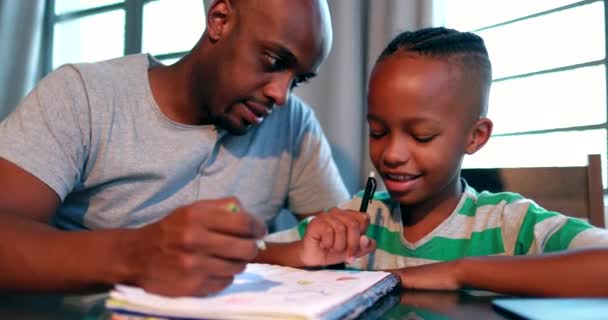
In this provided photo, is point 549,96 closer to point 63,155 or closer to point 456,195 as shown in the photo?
point 456,195

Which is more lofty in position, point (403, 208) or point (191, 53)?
point (191, 53)

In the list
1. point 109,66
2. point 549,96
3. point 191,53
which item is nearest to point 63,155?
point 109,66

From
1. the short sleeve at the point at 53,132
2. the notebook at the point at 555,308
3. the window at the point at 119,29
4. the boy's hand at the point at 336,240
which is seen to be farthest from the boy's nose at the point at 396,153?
the window at the point at 119,29

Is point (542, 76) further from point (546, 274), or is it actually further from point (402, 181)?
point (546, 274)

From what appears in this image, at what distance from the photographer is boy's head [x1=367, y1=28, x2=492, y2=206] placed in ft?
3.20

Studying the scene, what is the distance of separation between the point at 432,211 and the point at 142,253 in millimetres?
713

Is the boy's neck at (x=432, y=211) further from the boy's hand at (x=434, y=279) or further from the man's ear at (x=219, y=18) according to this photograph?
the man's ear at (x=219, y=18)

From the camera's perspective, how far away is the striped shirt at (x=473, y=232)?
913 millimetres

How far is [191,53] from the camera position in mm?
1219

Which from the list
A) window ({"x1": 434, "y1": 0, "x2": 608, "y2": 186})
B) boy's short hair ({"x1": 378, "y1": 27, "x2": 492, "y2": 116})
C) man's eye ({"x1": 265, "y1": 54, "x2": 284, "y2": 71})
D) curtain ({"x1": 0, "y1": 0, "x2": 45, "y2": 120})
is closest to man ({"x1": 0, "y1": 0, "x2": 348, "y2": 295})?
man's eye ({"x1": 265, "y1": 54, "x2": 284, "y2": 71})

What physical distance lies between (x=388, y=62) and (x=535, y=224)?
403 mm

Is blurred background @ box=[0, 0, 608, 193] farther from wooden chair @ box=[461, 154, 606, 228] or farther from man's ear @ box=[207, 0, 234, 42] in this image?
man's ear @ box=[207, 0, 234, 42]

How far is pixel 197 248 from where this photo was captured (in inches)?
20.1

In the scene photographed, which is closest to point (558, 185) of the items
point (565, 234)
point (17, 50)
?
point (565, 234)
